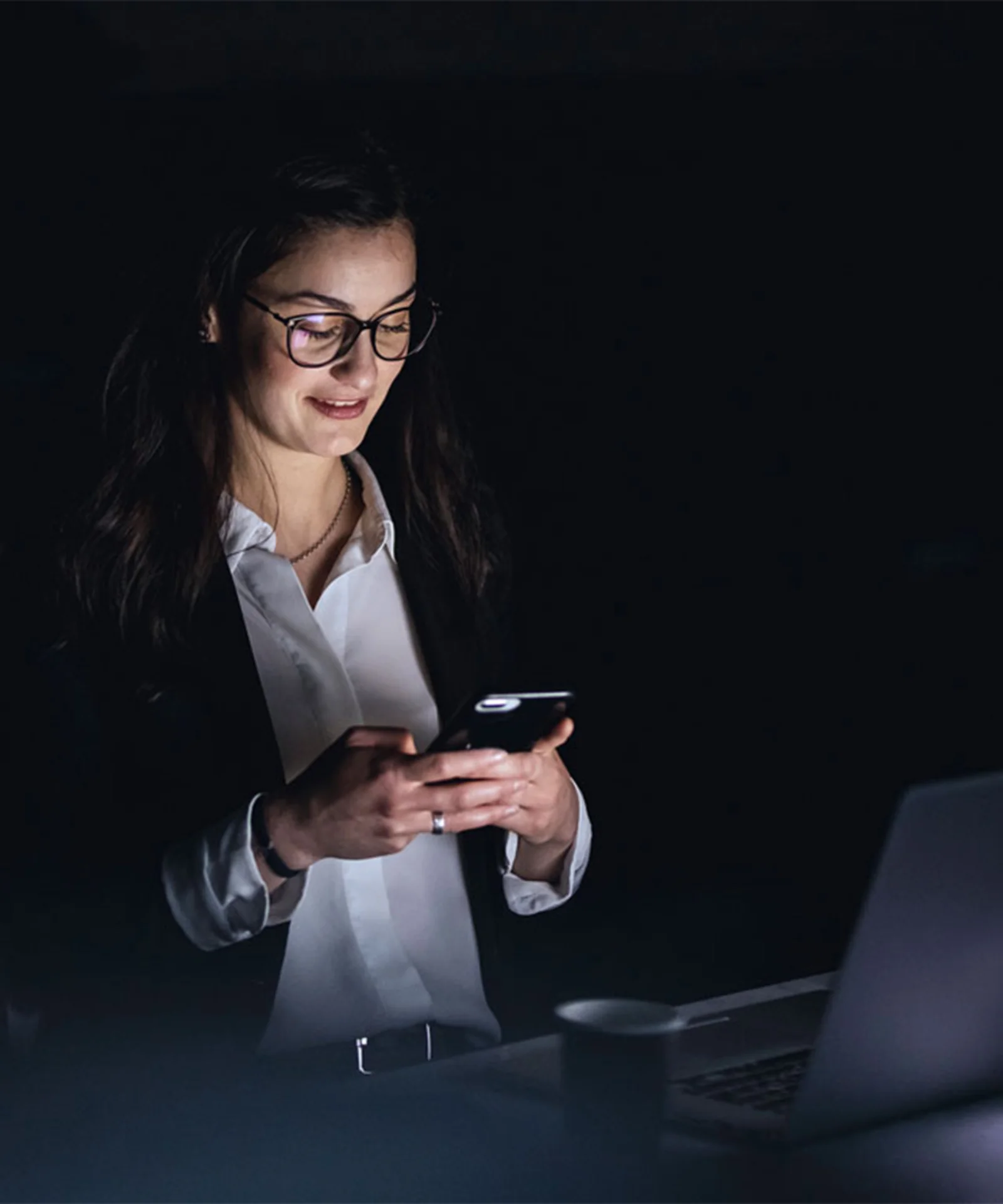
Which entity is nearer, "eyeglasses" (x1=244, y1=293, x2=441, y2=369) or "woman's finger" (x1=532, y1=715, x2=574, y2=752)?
"woman's finger" (x1=532, y1=715, x2=574, y2=752)

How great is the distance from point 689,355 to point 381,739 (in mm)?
1621

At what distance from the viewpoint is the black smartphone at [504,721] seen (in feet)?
4.84

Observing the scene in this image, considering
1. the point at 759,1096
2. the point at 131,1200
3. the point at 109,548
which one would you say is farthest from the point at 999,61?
the point at 131,1200

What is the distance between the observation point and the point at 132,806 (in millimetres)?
1921

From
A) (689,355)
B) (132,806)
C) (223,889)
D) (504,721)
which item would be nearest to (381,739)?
(504,721)

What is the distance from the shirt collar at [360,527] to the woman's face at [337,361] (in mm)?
113

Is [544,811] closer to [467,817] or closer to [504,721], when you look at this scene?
[467,817]

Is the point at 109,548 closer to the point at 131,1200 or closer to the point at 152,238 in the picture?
the point at 152,238

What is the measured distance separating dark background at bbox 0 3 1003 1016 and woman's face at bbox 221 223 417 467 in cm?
53

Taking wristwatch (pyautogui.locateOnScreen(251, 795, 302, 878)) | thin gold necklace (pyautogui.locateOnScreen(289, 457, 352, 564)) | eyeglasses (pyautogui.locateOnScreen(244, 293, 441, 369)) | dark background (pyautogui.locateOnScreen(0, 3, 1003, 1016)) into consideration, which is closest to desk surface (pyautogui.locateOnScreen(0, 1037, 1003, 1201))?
wristwatch (pyautogui.locateOnScreen(251, 795, 302, 878))

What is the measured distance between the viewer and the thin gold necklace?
2133mm

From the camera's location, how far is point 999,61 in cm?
306

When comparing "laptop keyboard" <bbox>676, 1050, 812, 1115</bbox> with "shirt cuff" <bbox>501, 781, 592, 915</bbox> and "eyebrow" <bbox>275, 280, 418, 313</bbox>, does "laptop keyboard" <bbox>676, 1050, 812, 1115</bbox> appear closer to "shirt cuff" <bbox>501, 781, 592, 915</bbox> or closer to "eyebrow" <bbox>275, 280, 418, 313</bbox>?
"shirt cuff" <bbox>501, 781, 592, 915</bbox>

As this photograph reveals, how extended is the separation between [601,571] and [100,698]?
1378 millimetres
